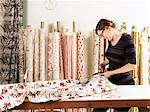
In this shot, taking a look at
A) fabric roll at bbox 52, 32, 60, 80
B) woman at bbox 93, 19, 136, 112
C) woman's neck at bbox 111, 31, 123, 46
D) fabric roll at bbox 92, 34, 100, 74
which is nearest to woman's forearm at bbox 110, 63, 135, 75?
woman at bbox 93, 19, 136, 112

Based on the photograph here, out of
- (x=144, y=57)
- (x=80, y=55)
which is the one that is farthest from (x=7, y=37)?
(x=144, y=57)

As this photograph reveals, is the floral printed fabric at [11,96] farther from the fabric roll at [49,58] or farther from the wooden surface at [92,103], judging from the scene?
the fabric roll at [49,58]

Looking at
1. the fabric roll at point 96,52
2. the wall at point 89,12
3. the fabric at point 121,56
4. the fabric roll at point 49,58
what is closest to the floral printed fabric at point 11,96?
the fabric at point 121,56

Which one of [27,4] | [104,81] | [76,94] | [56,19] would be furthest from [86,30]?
[76,94]

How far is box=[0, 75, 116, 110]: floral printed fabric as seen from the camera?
2.22m

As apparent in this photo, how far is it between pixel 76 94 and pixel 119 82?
0.76m

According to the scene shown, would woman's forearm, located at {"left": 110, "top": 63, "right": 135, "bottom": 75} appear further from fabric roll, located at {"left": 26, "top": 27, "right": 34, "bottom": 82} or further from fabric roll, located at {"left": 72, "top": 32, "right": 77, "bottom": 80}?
fabric roll, located at {"left": 26, "top": 27, "right": 34, "bottom": 82}

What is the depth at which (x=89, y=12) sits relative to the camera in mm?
3830

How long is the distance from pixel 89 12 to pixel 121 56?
1.13 m

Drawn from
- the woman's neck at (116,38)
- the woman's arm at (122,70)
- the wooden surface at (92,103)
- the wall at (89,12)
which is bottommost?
the wooden surface at (92,103)

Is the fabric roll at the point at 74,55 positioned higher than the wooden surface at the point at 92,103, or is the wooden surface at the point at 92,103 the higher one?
the fabric roll at the point at 74,55

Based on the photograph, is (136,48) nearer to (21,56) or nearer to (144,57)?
(144,57)

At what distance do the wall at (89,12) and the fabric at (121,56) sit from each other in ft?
3.03

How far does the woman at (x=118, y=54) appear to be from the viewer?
9.13 ft
